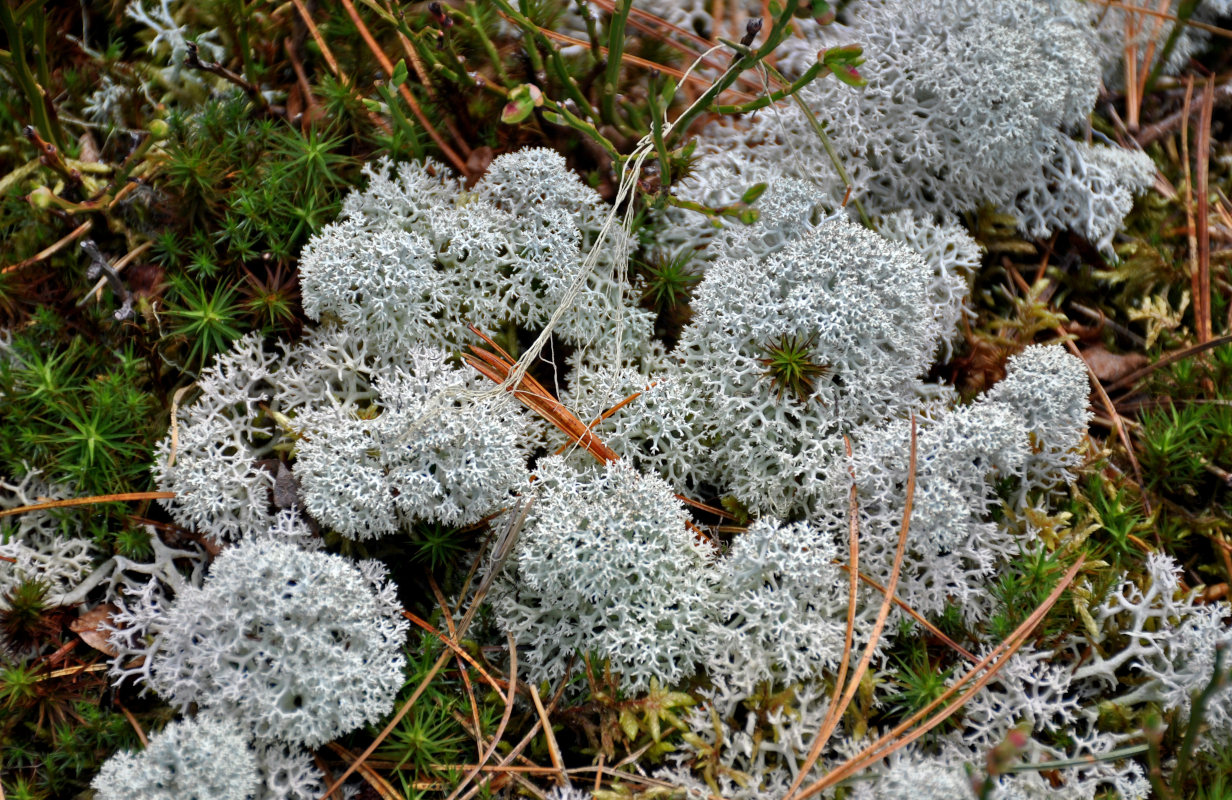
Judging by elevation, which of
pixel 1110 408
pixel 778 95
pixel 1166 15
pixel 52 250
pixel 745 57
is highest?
pixel 1166 15

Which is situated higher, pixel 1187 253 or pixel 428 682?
pixel 1187 253

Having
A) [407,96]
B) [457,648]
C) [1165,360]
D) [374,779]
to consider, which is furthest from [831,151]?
[374,779]

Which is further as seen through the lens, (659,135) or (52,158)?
(52,158)

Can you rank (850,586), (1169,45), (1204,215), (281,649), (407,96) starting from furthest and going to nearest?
(1169,45) < (1204,215) < (407,96) < (850,586) < (281,649)

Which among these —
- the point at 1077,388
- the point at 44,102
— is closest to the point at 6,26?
the point at 44,102

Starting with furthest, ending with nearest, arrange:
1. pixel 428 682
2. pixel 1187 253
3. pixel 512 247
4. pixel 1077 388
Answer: pixel 1187 253, pixel 512 247, pixel 1077 388, pixel 428 682

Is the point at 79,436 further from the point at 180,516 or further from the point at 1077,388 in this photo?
the point at 1077,388

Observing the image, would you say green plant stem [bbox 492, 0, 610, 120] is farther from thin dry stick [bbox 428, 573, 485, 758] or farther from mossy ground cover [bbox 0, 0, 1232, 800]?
thin dry stick [bbox 428, 573, 485, 758]

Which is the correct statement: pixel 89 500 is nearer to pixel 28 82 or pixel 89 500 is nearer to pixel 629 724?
pixel 28 82
